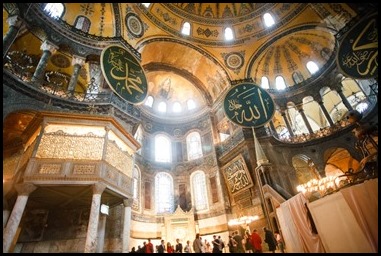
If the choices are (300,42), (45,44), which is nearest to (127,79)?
(45,44)

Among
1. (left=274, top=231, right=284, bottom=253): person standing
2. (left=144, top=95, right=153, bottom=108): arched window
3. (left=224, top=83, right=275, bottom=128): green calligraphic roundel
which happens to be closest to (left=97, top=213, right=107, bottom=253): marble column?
(left=274, top=231, right=284, bottom=253): person standing

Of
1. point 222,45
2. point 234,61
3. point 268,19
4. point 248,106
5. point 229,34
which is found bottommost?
point 248,106

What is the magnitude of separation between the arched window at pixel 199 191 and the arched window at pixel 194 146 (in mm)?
1379

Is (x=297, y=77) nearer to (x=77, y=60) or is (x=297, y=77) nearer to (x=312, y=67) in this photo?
(x=312, y=67)

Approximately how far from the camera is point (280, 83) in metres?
16.6

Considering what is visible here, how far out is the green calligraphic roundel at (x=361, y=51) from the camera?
912cm

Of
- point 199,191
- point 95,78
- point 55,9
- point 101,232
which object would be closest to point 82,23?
point 55,9

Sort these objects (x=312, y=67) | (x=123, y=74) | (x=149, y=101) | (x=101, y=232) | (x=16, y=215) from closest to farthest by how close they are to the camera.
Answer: (x=16, y=215)
(x=101, y=232)
(x=123, y=74)
(x=312, y=67)
(x=149, y=101)

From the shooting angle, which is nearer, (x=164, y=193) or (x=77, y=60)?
(x=77, y=60)

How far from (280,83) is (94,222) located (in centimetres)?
1513

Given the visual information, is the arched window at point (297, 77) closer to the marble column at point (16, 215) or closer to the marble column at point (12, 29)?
the marble column at point (12, 29)

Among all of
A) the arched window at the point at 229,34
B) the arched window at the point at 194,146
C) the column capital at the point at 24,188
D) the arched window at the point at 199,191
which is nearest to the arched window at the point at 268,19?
the arched window at the point at 229,34

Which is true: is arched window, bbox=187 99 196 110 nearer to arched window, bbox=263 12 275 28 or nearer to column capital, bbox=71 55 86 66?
arched window, bbox=263 12 275 28

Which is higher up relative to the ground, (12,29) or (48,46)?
(48,46)
